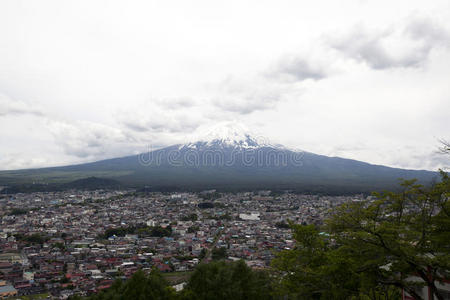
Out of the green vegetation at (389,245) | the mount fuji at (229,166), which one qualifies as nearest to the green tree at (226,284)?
the green vegetation at (389,245)

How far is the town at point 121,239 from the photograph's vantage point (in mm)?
18250

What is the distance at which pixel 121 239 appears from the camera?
93.2ft

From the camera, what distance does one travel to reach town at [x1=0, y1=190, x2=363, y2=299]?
1825 cm

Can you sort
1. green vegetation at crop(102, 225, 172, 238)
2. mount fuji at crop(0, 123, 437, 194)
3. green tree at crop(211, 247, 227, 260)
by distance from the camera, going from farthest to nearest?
mount fuji at crop(0, 123, 437, 194) → green vegetation at crop(102, 225, 172, 238) → green tree at crop(211, 247, 227, 260)

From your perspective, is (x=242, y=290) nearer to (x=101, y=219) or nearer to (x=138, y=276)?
(x=138, y=276)

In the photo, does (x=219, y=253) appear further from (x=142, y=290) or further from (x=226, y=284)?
(x=142, y=290)

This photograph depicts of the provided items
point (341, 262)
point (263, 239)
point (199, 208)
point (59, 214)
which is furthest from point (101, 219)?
point (341, 262)

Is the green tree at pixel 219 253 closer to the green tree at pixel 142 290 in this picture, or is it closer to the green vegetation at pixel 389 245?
the green tree at pixel 142 290

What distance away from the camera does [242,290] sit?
29.6 ft

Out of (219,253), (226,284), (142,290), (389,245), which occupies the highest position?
(389,245)

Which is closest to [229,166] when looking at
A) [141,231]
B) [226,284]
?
[141,231]

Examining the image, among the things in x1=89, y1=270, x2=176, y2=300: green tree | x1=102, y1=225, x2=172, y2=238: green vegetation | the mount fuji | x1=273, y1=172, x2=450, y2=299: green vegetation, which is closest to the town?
x1=102, y1=225, x2=172, y2=238: green vegetation

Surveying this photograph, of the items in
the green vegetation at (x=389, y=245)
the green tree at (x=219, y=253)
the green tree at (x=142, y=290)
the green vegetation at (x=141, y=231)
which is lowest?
the green vegetation at (x=141, y=231)

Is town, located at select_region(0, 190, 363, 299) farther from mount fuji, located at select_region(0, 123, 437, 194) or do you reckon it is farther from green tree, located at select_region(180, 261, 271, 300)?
mount fuji, located at select_region(0, 123, 437, 194)
